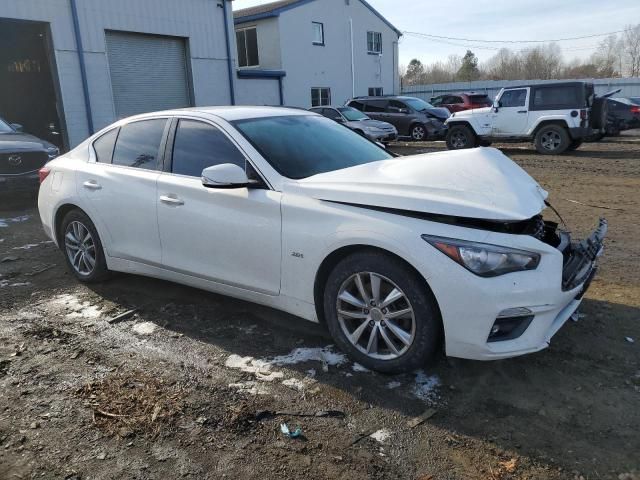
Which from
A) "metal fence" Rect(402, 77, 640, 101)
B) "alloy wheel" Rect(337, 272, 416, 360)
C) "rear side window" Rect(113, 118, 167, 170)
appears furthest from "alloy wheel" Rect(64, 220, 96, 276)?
"metal fence" Rect(402, 77, 640, 101)

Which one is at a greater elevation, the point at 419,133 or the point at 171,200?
the point at 171,200

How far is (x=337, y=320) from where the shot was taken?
3.54m

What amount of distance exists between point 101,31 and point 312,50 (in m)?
14.4

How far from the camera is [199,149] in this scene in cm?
429

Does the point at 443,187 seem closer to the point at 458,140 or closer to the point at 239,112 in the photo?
the point at 239,112

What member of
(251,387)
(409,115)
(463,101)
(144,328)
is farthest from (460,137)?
(251,387)

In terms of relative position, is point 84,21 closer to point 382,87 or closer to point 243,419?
point 243,419

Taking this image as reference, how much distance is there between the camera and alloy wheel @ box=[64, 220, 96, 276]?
5.11 metres

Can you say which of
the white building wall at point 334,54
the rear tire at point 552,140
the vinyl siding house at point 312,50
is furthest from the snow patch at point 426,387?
the white building wall at point 334,54

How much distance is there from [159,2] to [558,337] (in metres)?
16.5

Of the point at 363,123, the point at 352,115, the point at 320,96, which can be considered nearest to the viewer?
the point at 363,123

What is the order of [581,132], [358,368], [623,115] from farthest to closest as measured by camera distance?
[623,115]
[581,132]
[358,368]

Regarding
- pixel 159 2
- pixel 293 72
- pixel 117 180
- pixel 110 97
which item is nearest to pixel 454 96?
pixel 293 72

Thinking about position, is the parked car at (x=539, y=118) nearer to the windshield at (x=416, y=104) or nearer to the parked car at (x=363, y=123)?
the parked car at (x=363, y=123)
